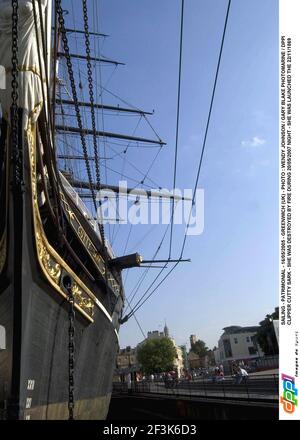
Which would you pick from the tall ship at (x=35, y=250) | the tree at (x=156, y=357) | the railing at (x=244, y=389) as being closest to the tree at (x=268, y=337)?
the tree at (x=156, y=357)

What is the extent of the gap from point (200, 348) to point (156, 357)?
46307mm

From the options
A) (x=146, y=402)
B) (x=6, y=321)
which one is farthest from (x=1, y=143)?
(x=146, y=402)

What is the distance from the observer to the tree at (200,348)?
97.2 m

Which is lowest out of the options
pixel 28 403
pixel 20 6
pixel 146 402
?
pixel 146 402

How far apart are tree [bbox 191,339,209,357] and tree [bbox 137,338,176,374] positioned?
4100 centimetres

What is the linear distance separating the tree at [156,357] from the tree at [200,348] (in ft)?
135

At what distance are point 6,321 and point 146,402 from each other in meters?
11.8

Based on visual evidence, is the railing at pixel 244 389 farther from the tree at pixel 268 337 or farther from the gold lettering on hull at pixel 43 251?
the tree at pixel 268 337

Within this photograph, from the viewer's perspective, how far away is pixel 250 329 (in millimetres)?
65625

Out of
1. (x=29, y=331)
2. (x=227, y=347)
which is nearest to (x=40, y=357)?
(x=29, y=331)

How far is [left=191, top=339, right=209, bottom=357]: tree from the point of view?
319ft

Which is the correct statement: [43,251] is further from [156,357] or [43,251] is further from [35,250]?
[156,357]

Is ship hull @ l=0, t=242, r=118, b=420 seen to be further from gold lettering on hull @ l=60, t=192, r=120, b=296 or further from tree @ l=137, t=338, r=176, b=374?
tree @ l=137, t=338, r=176, b=374

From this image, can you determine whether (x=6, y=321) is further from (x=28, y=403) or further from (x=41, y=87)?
(x=41, y=87)
